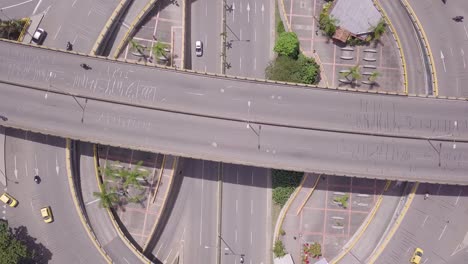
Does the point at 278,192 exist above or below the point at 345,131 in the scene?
below

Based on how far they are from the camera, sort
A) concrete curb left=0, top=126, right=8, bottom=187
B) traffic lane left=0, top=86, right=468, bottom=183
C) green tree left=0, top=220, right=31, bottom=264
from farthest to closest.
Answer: concrete curb left=0, top=126, right=8, bottom=187, green tree left=0, top=220, right=31, bottom=264, traffic lane left=0, top=86, right=468, bottom=183

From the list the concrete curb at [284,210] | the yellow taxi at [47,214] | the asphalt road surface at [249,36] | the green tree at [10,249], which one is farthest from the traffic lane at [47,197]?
the asphalt road surface at [249,36]

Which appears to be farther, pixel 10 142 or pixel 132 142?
pixel 10 142

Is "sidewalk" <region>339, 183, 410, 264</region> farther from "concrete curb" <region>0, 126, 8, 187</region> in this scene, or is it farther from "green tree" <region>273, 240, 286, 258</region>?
"concrete curb" <region>0, 126, 8, 187</region>

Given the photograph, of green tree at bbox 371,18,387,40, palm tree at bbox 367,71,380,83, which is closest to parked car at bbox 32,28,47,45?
green tree at bbox 371,18,387,40

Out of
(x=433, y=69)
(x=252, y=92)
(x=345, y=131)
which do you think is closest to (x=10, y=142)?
(x=252, y=92)

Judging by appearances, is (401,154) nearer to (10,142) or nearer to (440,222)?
(440,222)

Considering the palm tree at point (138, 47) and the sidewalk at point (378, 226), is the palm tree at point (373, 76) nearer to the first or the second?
the sidewalk at point (378, 226)
